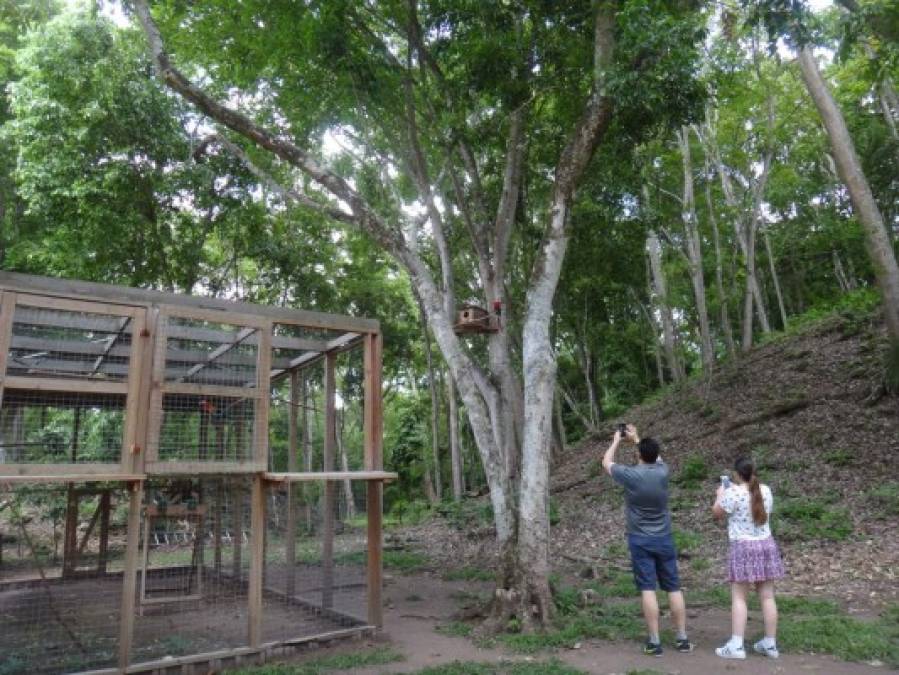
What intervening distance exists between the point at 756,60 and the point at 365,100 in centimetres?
987

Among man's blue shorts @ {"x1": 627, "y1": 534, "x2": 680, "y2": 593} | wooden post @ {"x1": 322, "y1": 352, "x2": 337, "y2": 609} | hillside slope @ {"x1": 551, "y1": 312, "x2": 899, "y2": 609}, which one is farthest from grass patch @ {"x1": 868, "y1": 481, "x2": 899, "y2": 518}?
wooden post @ {"x1": 322, "y1": 352, "x2": 337, "y2": 609}

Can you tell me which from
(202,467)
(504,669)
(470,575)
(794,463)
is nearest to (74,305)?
(202,467)

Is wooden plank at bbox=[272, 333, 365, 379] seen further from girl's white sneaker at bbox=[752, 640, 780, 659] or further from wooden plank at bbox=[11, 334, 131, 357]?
girl's white sneaker at bbox=[752, 640, 780, 659]

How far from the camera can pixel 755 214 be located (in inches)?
627

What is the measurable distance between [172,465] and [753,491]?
15.8ft

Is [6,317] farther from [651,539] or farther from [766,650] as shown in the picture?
[766,650]

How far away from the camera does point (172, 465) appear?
18.0ft

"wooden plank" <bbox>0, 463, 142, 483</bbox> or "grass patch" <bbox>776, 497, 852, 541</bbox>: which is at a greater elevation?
"wooden plank" <bbox>0, 463, 142, 483</bbox>

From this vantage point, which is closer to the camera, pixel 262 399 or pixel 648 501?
pixel 648 501

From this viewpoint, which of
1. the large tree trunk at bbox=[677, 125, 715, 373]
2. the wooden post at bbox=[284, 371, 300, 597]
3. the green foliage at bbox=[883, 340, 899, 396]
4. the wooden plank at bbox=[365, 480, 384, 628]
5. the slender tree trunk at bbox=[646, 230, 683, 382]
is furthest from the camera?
the slender tree trunk at bbox=[646, 230, 683, 382]

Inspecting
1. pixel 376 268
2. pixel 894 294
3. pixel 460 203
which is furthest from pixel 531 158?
pixel 376 268

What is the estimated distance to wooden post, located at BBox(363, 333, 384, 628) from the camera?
21.3ft

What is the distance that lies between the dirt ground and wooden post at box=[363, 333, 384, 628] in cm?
37

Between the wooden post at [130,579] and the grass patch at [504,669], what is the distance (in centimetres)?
Result: 229
